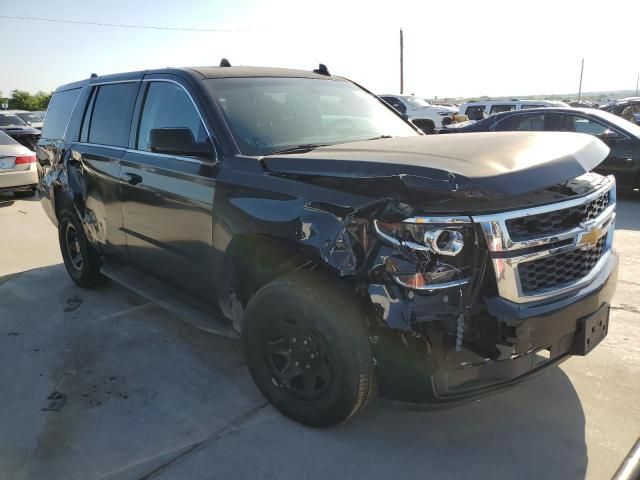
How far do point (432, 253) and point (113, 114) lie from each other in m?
3.27

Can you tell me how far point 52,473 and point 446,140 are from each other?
8.83 ft

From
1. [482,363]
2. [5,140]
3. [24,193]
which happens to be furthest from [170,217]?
[24,193]

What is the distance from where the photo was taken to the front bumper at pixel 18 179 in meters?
10.3

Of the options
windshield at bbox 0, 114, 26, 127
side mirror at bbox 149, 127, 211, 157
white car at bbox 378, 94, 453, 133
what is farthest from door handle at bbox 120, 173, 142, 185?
white car at bbox 378, 94, 453, 133

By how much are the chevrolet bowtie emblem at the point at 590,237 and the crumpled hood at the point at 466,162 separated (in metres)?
0.31

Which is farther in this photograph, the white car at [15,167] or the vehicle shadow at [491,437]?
the white car at [15,167]

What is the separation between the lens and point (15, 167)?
10.4m

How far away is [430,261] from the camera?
7.58 feet

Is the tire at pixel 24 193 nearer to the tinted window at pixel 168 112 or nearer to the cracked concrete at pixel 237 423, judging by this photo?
the cracked concrete at pixel 237 423

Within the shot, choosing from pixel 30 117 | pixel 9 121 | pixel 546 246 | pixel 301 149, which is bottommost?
pixel 30 117

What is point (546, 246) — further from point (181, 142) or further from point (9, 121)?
point (9, 121)

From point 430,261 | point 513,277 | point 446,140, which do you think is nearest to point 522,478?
point 513,277

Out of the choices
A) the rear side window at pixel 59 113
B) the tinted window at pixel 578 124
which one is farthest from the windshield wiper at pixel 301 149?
the tinted window at pixel 578 124

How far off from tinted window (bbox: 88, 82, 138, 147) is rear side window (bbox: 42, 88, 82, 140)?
653 millimetres
